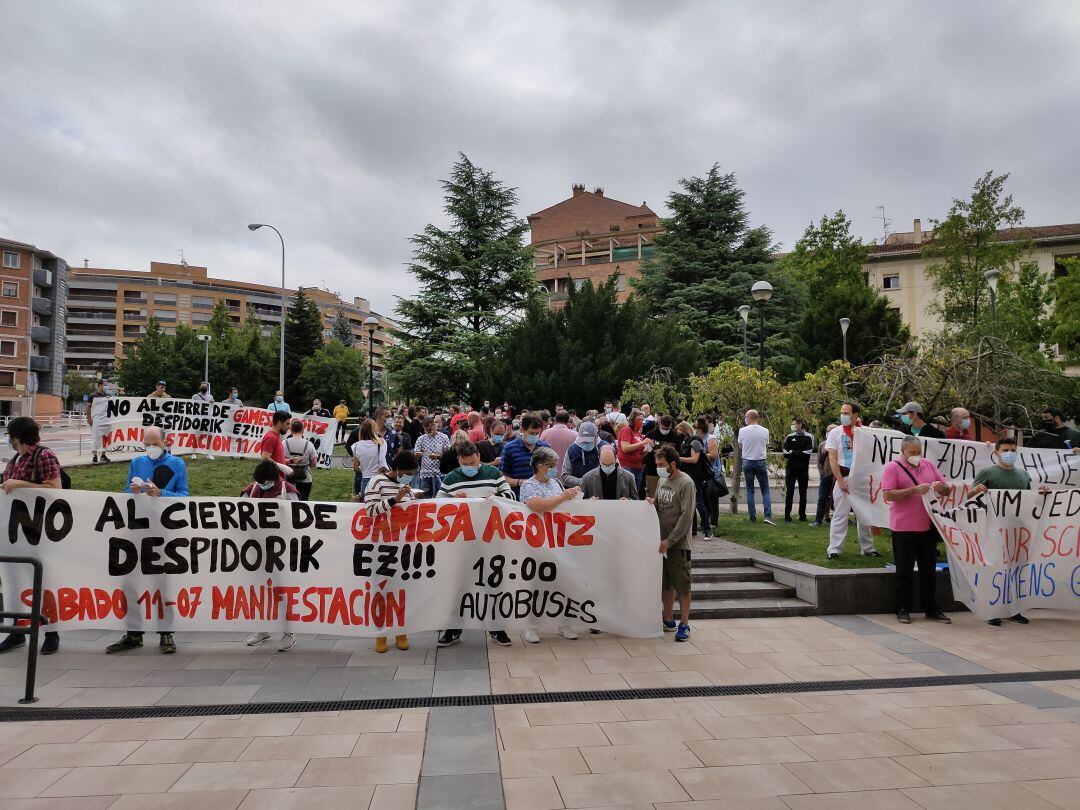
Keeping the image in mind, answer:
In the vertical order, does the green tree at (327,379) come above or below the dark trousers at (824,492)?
above

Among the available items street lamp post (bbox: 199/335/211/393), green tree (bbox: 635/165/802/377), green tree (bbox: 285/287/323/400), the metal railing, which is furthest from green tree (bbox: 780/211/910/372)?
street lamp post (bbox: 199/335/211/393)

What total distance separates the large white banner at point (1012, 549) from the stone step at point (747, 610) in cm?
175

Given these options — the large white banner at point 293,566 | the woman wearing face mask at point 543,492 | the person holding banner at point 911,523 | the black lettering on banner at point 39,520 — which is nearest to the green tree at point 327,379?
the black lettering on banner at point 39,520

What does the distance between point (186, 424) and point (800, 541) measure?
14253 millimetres

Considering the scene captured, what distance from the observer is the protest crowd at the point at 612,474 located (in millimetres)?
7066

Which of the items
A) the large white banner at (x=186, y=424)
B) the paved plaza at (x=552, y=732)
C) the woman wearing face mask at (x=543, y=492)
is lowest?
the paved plaza at (x=552, y=732)

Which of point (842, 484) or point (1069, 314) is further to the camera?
point (1069, 314)

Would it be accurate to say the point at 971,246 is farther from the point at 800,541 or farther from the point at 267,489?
the point at 267,489

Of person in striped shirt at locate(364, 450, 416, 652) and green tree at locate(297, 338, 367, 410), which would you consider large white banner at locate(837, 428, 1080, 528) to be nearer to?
person in striped shirt at locate(364, 450, 416, 652)

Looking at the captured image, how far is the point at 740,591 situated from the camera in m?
8.78

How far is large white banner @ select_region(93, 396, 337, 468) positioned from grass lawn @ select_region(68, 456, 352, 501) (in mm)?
402

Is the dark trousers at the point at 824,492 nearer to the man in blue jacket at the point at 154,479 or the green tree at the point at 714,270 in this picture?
the man in blue jacket at the point at 154,479

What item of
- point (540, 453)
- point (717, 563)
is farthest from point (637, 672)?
point (717, 563)

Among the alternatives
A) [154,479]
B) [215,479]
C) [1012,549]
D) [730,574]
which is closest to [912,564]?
[1012,549]
